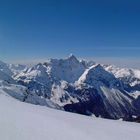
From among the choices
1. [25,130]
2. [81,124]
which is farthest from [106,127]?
[25,130]

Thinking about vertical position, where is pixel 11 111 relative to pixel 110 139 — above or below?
above

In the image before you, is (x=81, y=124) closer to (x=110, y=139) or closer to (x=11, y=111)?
(x=110, y=139)

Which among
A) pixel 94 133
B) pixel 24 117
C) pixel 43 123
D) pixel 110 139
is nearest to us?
pixel 110 139

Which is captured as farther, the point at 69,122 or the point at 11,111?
the point at 11,111

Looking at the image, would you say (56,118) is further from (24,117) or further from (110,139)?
(110,139)

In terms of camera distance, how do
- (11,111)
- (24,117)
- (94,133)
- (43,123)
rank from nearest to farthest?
(94,133), (43,123), (24,117), (11,111)

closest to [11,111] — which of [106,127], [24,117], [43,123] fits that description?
[24,117]
